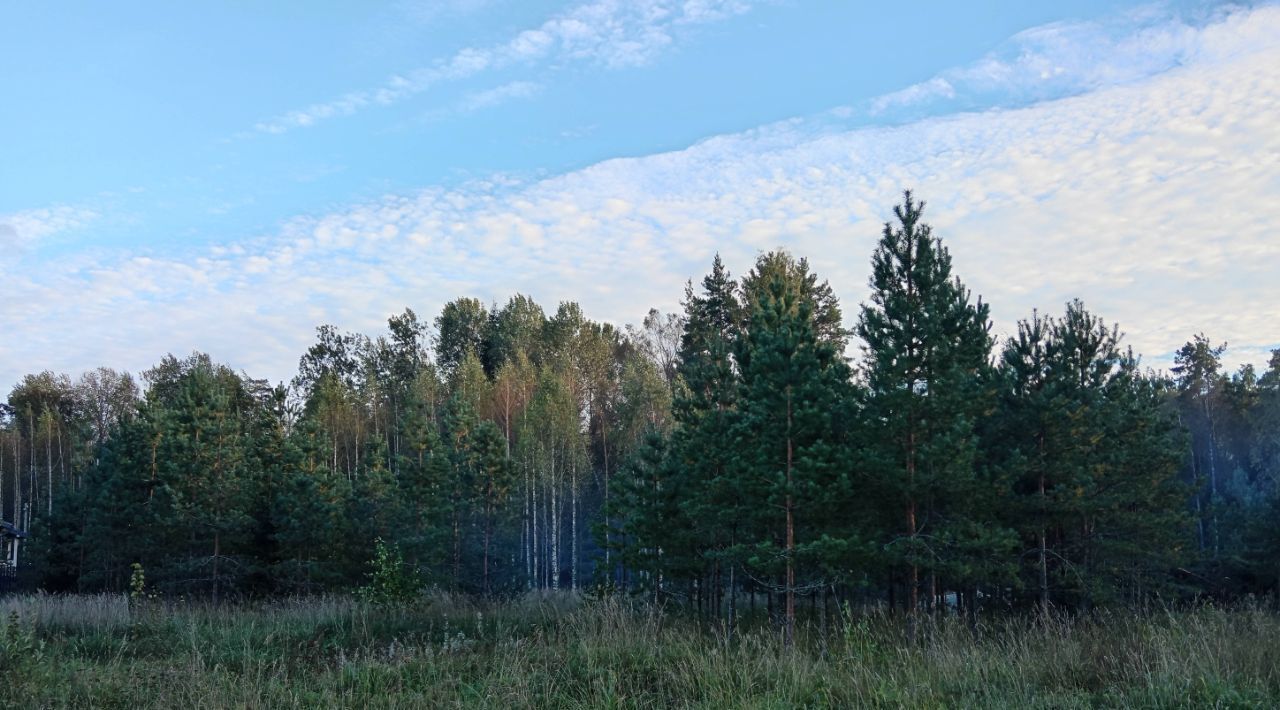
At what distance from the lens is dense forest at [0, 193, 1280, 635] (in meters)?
16.1

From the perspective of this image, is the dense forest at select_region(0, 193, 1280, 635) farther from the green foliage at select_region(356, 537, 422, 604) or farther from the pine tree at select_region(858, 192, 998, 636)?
the green foliage at select_region(356, 537, 422, 604)

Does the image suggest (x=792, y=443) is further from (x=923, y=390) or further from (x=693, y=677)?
(x=693, y=677)

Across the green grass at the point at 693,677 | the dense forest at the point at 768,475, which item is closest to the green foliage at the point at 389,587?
the dense forest at the point at 768,475

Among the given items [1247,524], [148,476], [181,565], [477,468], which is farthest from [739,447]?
[148,476]

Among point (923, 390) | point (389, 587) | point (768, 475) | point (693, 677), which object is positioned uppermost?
point (923, 390)

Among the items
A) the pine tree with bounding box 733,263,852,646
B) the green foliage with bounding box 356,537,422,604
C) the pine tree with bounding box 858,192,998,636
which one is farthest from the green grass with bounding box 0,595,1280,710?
the green foliage with bounding box 356,537,422,604

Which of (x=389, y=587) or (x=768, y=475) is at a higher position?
(x=768, y=475)

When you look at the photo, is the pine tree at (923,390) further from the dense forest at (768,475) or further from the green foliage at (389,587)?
the green foliage at (389,587)

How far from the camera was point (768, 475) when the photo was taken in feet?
54.7

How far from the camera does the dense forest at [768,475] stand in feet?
52.9

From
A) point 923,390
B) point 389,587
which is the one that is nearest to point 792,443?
point 923,390

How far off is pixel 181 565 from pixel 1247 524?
3315cm

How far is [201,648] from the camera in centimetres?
1445

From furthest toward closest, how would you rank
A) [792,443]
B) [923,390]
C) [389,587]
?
[389,587] < [792,443] < [923,390]
